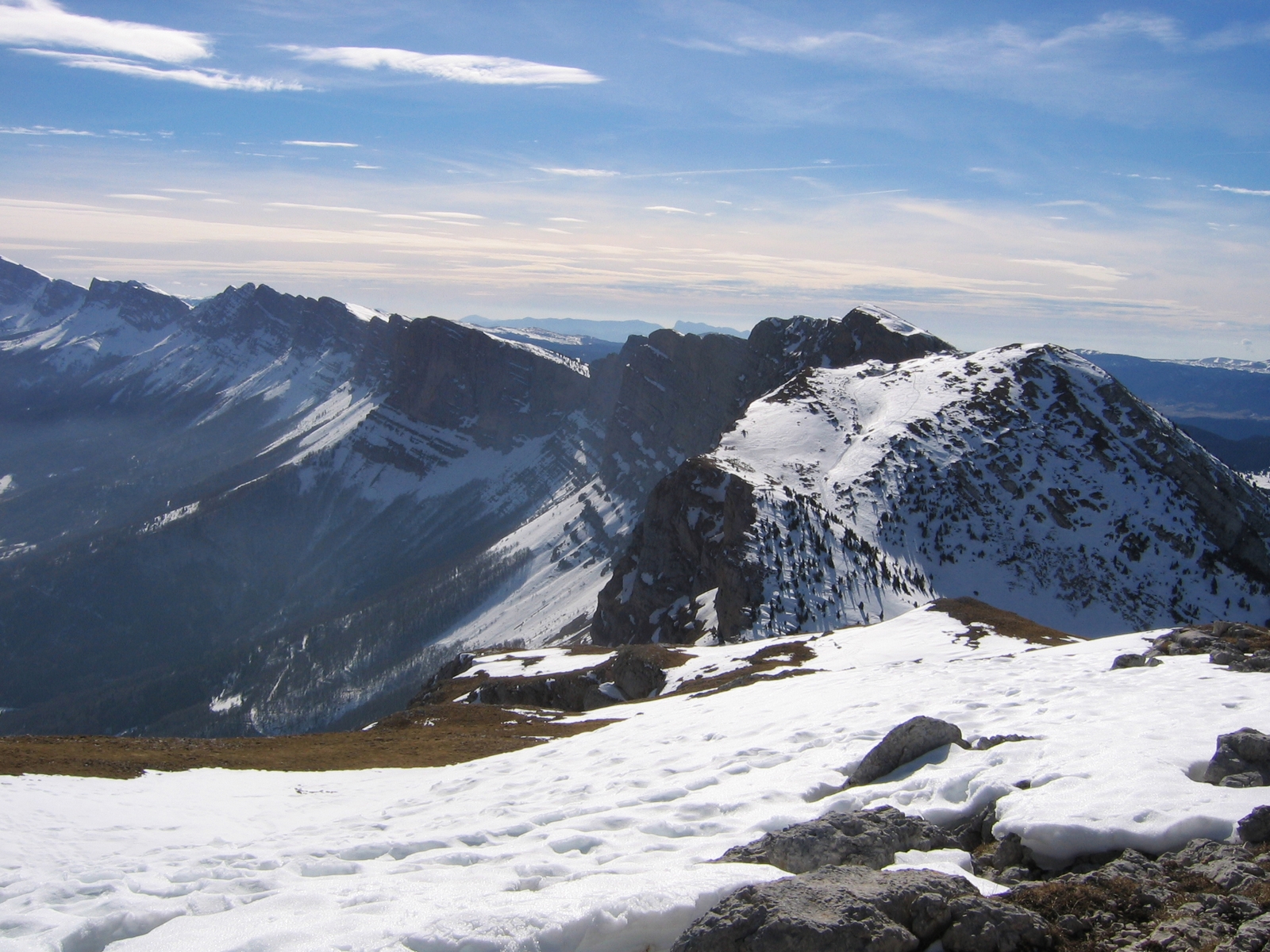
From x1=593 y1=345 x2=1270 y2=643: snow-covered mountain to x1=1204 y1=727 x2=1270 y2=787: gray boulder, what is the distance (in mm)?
54045

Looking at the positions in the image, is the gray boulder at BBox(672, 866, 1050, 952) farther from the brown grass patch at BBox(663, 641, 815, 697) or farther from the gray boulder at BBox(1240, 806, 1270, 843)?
the brown grass patch at BBox(663, 641, 815, 697)

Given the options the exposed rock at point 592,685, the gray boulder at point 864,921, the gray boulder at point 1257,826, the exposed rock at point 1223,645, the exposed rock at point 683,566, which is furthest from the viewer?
the exposed rock at point 683,566

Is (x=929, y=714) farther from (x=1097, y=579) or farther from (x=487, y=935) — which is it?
(x=1097, y=579)

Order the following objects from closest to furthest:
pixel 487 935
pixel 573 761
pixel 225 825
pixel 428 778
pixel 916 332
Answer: pixel 487 935 → pixel 225 825 → pixel 573 761 → pixel 428 778 → pixel 916 332

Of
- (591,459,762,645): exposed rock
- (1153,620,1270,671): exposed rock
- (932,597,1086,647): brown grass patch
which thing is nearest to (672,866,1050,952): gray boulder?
(1153,620,1270,671): exposed rock

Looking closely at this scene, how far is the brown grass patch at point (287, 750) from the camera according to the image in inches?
916

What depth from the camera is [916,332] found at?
141125mm

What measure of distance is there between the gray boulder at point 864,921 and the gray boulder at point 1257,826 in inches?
154

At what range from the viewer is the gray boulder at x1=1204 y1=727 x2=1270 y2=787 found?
37.6 ft

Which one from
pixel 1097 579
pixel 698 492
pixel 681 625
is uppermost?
pixel 698 492

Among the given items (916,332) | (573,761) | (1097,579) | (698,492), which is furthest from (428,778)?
(916,332)

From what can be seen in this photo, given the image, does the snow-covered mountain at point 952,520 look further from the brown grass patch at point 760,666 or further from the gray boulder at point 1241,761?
the gray boulder at point 1241,761

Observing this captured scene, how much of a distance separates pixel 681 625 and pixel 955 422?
49210mm

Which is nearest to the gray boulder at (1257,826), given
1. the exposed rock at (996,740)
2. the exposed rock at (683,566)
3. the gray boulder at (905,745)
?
the exposed rock at (996,740)
